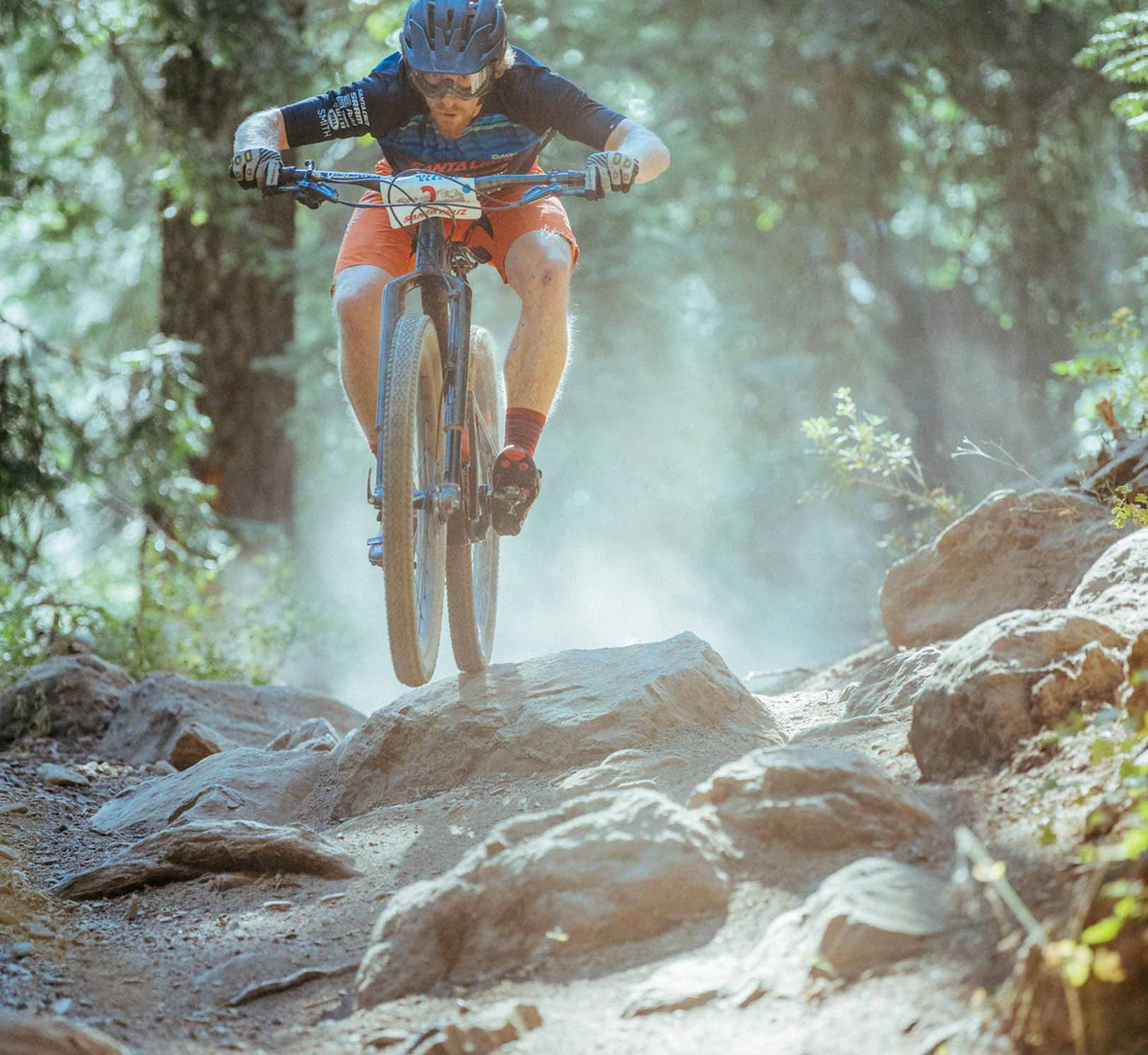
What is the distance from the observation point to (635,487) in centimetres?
1200

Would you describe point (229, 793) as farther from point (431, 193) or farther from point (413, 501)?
point (431, 193)

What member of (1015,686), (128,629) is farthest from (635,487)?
(1015,686)

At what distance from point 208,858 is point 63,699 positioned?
248 centimetres

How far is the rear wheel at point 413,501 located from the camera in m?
3.55

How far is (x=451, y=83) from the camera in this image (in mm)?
3924

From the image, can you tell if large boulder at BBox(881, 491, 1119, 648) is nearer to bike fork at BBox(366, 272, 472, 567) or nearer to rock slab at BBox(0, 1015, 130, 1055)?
bike fork at BBox(366, 272, 472, 567)

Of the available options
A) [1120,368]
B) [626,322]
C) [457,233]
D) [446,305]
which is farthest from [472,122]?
[626,322]

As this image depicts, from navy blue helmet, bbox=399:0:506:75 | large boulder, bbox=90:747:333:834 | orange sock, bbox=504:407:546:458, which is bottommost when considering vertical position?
large boulder, bbox=90:747:333:834

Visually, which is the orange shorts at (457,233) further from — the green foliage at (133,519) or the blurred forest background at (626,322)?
the green foliage at (133,519)

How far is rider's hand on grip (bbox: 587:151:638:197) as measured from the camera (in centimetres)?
365

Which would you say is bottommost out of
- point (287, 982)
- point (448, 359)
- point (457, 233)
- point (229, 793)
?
point (287, 982)

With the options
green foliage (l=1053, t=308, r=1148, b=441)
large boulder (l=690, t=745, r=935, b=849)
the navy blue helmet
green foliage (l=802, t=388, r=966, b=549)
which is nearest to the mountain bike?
the navy blue helmet

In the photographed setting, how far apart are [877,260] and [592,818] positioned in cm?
1069

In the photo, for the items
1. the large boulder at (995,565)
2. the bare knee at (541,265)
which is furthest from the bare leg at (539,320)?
the large boulder at (995,565)
